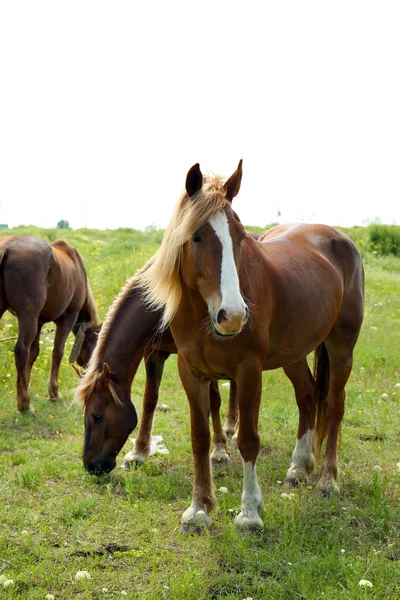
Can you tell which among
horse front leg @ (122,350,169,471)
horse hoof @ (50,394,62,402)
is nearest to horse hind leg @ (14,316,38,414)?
horse hoof @ (50,394,62,402)

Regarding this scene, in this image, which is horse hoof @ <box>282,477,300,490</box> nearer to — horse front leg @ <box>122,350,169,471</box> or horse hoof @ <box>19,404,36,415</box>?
horse front leg @ <box>122,350,169,471</box>

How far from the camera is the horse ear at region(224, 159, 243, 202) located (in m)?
3.76

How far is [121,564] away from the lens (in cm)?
354

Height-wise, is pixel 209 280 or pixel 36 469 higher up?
pixel 209 280

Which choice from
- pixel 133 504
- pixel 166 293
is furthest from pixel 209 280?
pixel 133 504

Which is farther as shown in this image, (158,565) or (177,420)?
(177,420)

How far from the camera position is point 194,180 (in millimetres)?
3609

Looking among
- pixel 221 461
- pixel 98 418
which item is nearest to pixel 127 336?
pixel 98 418

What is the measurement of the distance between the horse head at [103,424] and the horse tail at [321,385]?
1.64 m

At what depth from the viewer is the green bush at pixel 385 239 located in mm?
22484

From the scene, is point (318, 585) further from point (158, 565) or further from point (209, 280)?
point (209, 280)

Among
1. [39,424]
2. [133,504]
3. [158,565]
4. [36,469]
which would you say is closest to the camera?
[158,565]

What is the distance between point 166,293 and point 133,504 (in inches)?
65.9

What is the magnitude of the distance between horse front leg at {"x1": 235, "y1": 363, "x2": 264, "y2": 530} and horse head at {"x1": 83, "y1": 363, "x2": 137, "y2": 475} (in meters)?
1.31
